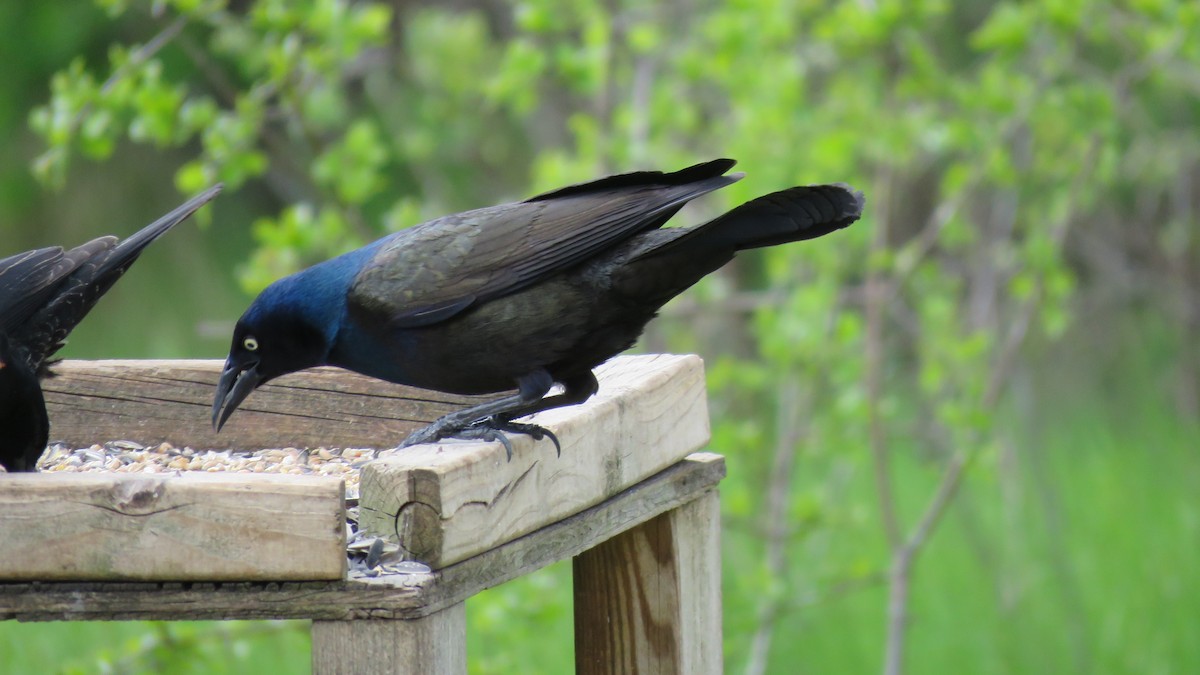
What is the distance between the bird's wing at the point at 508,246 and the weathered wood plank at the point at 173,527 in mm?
797

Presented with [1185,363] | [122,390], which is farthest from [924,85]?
[1185,363]

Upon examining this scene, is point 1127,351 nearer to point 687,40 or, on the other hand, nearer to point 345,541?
point 687,40

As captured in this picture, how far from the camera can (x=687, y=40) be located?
5.76 metres

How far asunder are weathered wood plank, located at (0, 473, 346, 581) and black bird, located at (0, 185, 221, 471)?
0.80 meters

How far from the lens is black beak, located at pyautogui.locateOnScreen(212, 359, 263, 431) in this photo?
8.77ft

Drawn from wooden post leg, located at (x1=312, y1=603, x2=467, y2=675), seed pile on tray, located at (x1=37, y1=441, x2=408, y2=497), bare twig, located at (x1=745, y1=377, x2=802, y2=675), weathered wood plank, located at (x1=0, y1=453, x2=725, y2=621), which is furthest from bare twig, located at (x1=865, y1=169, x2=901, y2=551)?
wooden post leg, located at (x1=312, y1=603, x2=467, y2=675)

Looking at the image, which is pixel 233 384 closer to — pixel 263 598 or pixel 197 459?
pixel 197 459

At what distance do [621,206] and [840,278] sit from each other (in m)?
2.60

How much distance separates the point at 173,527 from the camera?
1754 mm

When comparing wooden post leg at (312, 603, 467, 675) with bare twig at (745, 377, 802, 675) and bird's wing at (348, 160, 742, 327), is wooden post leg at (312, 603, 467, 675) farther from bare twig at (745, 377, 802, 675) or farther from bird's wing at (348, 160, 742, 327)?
bare twig at (745, 377, 802, 675)

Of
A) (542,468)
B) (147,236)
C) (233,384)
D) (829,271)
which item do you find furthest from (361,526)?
(829,271)

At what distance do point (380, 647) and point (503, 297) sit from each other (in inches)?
38.3

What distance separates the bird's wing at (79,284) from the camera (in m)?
2.87

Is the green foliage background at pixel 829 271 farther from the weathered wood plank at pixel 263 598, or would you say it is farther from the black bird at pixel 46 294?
the weathered wood plank at pixel 263 598
